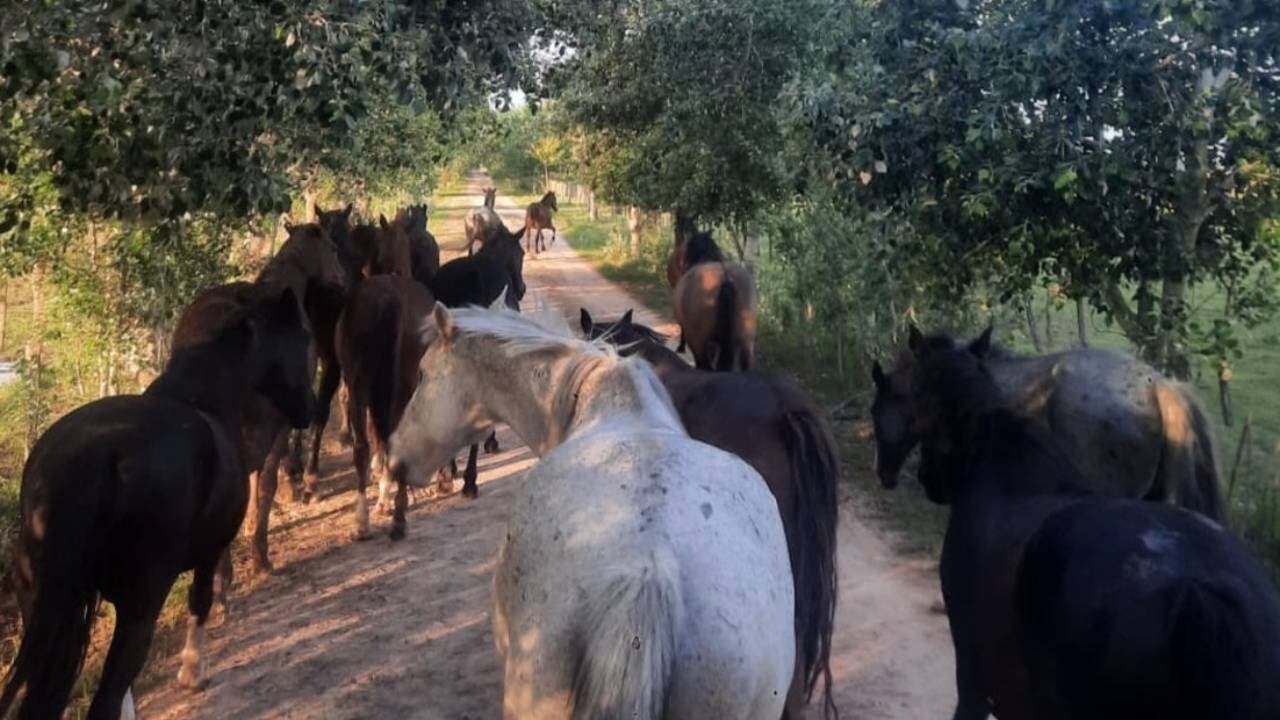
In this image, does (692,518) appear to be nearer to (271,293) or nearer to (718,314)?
(271,293)

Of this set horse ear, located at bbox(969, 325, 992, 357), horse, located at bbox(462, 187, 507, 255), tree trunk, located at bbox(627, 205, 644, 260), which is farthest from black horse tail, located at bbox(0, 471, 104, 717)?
tree trunk, located at bbox(627, 205, 644, 260)

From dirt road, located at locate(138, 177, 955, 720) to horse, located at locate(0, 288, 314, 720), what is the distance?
0.93 m

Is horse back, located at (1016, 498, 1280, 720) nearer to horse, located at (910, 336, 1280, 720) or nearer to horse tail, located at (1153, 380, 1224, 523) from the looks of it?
horse, located at (910, 336, 1280, 720)

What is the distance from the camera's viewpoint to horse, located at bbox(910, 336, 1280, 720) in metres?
2.47

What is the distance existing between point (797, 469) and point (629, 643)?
79.8 inches

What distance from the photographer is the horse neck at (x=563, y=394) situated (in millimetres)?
3535

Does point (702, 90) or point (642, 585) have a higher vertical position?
point (702, 90)

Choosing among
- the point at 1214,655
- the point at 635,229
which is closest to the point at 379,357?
the point at 1214,655

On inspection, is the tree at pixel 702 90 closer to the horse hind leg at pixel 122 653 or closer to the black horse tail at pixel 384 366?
the black horse tail at pixel 384 366

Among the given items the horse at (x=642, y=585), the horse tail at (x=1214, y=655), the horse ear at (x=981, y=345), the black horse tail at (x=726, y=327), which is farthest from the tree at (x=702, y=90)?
the horse tail at (x=1214, y=655)

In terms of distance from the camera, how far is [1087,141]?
597 centimetres

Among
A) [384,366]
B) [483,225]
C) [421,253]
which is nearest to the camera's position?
[384,366]

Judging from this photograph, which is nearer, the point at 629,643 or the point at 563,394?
the point at 629,643

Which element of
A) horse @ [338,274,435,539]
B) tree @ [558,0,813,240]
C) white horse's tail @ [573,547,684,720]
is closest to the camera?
white horse's tail @ [573,547,684,720]
